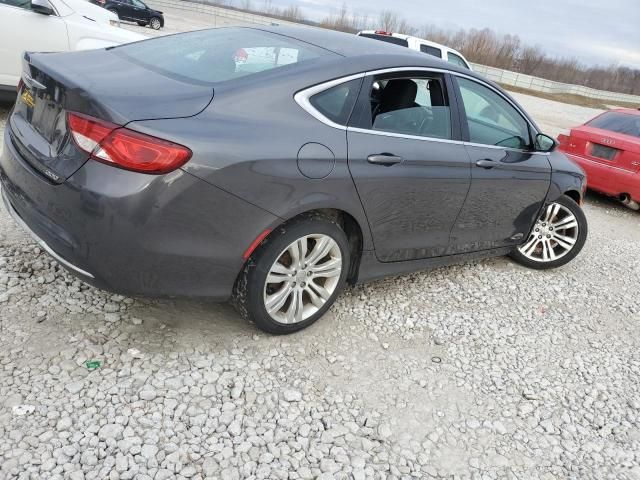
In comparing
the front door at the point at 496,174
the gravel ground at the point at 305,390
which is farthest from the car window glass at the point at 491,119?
the gravel ground at the point at 305,390

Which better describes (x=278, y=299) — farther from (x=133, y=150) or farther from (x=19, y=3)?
(x=19, y=3)

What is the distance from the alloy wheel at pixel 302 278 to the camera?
2828mm

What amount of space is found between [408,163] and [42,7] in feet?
15.3

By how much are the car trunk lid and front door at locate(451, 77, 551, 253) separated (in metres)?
1.96

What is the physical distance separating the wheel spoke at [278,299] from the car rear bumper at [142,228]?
0.30 meters

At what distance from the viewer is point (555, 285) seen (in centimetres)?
455

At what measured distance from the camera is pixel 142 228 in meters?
2.27

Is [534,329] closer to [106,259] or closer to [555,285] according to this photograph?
[555,285]

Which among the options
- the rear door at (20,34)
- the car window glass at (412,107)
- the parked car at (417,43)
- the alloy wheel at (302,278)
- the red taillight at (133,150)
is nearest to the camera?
the red taillight at (133,150)

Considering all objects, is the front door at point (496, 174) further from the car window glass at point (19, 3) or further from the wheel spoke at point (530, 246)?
the car window glass at point (19, 3)

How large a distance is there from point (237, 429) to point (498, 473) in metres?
1.21

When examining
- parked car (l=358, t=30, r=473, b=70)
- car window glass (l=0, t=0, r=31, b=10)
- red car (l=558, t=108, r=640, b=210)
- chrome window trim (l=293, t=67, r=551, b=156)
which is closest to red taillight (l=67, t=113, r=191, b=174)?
chrome window trim (l=293, t=67, r=551, b=156)

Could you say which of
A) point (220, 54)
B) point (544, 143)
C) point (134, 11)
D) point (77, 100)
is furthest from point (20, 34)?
point (134, 11)

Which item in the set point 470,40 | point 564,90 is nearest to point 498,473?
point 564,90
